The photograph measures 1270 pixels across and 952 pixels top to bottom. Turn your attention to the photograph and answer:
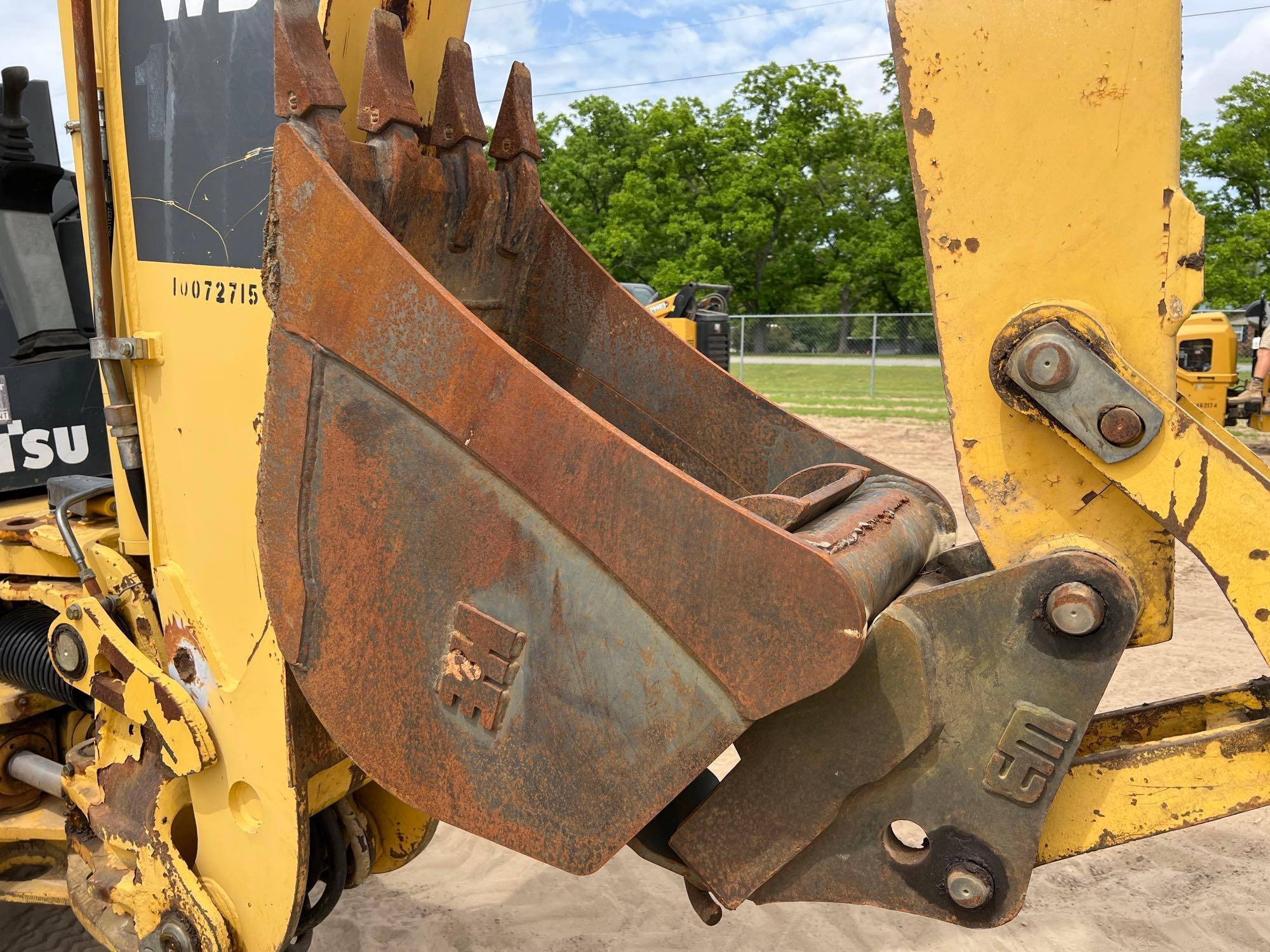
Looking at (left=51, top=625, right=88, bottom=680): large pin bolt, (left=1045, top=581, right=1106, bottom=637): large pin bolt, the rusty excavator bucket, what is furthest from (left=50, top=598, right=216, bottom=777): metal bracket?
(left=1045, top=581, right=1106, bottom=637): large pin bolt

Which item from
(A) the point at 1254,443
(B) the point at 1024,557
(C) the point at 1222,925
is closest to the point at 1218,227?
(A) the point at 1254,443

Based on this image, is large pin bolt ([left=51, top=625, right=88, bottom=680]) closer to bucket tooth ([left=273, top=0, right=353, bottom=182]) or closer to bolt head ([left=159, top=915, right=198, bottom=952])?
bolt head ([left=159, top=915, right=198, bottom=952])

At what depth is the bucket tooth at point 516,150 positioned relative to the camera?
2299 mm

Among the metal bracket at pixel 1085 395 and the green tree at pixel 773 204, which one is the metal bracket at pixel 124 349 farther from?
the green tree at pixel 773 204

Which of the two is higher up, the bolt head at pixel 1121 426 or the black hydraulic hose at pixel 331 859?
the bolt head at pixel 1121 426

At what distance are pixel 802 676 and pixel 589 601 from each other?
351 mm

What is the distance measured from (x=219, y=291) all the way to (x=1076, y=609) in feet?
5.31

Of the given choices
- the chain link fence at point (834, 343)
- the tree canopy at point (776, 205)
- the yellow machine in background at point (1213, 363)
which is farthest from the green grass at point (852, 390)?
the tree canopy at point (776, 205)

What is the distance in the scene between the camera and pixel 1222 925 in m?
3.47

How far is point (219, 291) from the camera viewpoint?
78.3 inches

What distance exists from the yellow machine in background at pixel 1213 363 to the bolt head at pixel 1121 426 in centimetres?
1313

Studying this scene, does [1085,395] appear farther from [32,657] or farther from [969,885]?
[32,657]

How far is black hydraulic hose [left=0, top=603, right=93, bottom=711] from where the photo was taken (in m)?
2.59

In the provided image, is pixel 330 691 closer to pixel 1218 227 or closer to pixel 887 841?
pixel 887 841
